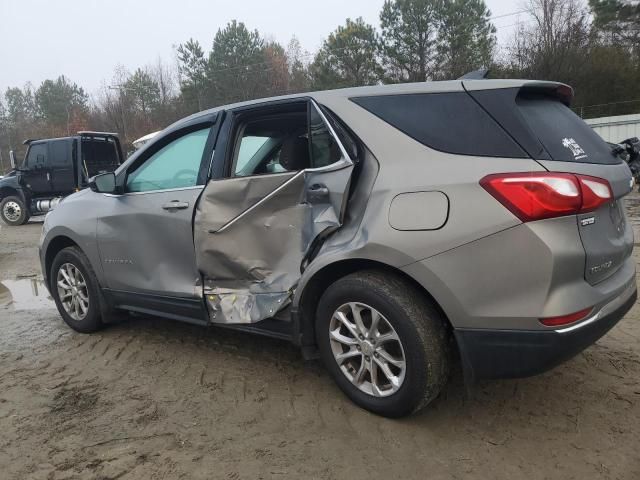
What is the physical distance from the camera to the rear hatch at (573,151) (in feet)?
7.64

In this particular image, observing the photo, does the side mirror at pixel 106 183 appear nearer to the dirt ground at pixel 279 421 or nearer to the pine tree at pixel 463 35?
the dirt ground at pixel 279 421

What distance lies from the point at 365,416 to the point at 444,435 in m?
Answer: 0.43

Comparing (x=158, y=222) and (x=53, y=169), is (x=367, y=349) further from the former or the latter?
(x=53, y=169)

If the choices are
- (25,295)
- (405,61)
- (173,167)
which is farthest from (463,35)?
(173,167)

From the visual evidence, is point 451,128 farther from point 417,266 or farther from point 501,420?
point 501,420

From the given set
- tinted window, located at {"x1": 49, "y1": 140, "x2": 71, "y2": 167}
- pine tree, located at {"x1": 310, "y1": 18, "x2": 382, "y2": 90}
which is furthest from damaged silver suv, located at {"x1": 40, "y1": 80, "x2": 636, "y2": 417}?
pine tree, located at {"x1": 310, "y1": 18, "x2": 382, "y2": 90}

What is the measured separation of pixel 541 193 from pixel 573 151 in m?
0.43

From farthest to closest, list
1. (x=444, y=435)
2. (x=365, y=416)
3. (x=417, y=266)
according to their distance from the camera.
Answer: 1. (x=365, y=416)
2. (x=444, y=435)
3. (x=417, y=266)

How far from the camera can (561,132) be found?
2549 millimetres

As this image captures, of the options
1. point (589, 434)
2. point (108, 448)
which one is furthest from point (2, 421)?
point (589, 434)

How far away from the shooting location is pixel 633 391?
2971 mm

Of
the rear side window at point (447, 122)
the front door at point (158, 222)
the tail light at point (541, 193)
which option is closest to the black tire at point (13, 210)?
the front door at point (158, 222)

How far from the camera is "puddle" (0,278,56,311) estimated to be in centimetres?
561

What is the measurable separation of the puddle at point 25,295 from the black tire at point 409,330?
4.21 metres
